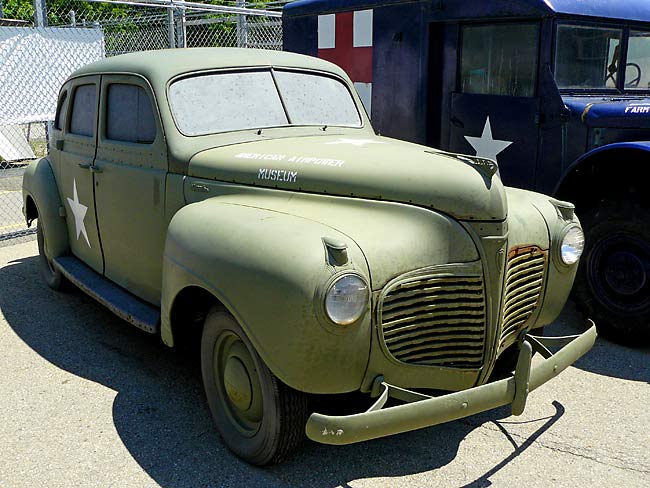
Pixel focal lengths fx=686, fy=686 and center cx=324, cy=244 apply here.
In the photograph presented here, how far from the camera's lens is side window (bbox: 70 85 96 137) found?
173 inches

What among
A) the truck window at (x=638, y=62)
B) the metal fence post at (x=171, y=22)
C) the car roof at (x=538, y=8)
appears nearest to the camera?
the car roof at (x=538, y=8)

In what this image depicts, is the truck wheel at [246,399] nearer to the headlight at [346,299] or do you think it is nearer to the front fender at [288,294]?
the front fender at [288,294]

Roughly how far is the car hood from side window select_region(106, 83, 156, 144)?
47 centimetres

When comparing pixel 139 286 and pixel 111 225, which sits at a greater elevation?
pixel 111 225

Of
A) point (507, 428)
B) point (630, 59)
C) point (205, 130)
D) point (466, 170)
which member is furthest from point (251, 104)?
point (630, 59)

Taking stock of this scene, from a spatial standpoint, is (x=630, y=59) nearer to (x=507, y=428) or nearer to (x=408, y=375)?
(x=507, y=428)

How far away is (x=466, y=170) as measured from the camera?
2797 mm

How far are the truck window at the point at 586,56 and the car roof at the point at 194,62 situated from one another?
1576mm

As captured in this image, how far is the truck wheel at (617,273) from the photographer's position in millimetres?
4148

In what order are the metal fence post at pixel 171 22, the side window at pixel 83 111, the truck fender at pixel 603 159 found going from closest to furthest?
the truck fender at pixel 603 159 → the side window at pixel 83 111 → the metal fence post at pixel 171 22

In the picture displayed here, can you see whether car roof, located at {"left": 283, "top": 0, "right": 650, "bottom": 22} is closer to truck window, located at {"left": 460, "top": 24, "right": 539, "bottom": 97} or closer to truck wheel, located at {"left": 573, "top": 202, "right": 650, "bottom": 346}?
truck window, located at {"left": 460, "top": 24, "right": 539, "bottom": 97}

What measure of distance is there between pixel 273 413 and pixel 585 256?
2594 mm

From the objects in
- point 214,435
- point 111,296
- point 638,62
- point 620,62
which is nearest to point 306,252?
point 214,435

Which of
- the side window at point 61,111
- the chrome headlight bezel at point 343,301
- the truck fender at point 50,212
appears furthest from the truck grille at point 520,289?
the side window at point 61,111
